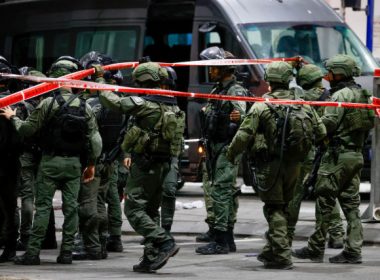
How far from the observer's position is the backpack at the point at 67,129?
12.3 meters

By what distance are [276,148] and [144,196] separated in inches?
46.5

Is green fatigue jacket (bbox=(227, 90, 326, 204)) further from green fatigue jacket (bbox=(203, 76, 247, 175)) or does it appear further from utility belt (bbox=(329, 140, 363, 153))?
green fatigue jacket (bbox=(203, 76, 247, 175))

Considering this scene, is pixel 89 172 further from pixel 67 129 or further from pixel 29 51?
pixel 29 51

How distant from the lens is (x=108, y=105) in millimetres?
12008

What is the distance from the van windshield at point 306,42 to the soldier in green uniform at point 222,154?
21.3ft

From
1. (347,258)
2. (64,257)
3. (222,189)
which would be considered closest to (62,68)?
(64,257)

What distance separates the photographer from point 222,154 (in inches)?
534

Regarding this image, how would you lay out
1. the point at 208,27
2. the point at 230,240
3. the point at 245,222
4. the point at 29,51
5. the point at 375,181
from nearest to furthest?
the point at 230,240, the point at 375,181, the point at 245,222, the point at 208,27, the point at 29,51

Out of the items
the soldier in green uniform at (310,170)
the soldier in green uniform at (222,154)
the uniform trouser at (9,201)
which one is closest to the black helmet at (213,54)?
the soldier in green uniform at (222,154)

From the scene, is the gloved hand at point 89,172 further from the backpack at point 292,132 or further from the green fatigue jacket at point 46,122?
the backpack at point 292,132

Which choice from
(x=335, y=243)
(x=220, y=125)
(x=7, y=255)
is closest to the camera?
(x=7, y=255)

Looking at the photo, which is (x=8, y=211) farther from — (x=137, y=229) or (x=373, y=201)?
(x=373, y=201)

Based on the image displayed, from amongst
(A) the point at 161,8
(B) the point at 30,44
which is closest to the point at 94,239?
(A) the point at 161,8

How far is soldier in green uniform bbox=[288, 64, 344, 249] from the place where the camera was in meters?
12.7
